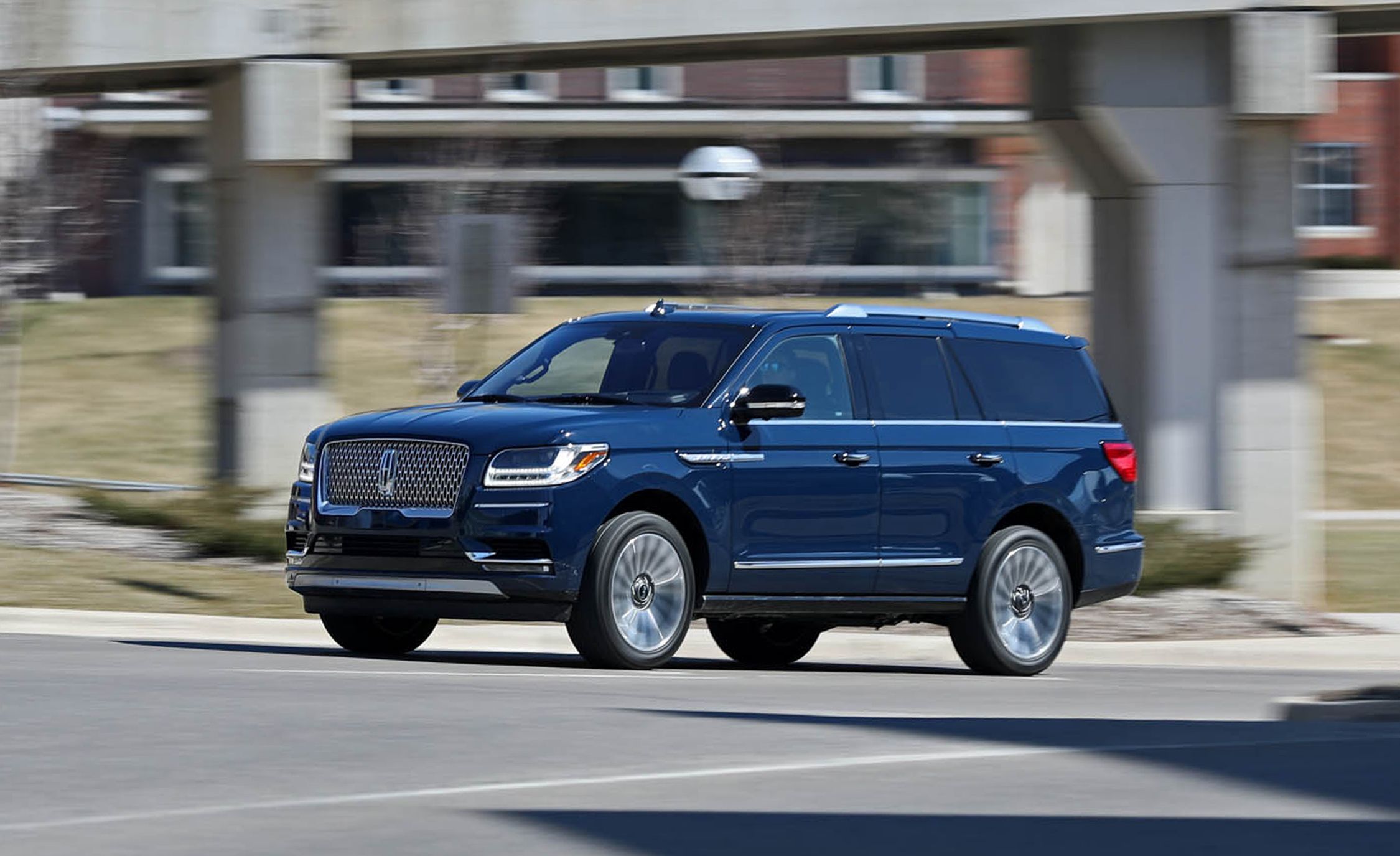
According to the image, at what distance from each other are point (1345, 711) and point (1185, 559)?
8.22 m

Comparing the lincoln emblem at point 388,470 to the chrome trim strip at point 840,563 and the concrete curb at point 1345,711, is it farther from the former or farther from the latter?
the concrete curb at point 1345,711

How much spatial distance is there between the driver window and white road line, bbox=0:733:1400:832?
417cm

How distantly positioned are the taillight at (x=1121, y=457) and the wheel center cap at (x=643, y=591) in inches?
138

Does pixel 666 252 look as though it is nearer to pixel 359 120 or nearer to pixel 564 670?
pixel 359 120

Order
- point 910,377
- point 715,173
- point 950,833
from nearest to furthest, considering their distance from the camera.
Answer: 1. point 950,833
2. point 910,377
3. point 715,173

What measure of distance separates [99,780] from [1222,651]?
33.2 ft

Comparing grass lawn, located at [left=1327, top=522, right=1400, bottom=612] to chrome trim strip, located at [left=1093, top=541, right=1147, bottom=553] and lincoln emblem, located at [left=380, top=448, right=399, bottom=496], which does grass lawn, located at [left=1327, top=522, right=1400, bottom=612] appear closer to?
chrome trim strip, located at [left=1093, top=541, right=1147, bottom=553]

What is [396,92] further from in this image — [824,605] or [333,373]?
[824,605]

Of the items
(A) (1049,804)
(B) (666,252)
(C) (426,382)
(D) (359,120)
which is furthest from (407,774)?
(B) (666,252)

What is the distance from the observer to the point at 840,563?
12.7m

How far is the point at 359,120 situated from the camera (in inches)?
1991

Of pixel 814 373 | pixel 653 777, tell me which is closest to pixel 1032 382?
pixel 814 373

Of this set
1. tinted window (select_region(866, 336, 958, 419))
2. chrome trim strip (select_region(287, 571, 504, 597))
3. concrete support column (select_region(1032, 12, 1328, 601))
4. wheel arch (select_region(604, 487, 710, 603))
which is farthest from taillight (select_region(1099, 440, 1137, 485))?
concrete support column (select_region(1032, 12, 1328, 601))

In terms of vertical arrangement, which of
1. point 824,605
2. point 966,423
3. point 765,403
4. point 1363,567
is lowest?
point 1363,567
